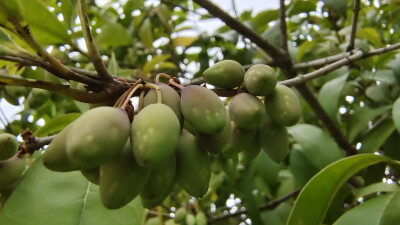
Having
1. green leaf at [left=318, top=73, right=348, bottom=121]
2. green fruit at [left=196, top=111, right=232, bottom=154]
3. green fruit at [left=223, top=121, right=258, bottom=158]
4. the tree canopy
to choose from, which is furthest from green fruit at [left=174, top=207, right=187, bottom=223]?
green fruit at [left=196, top=111, right=232, bottom=154]

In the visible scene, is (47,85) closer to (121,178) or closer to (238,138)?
(121,178)

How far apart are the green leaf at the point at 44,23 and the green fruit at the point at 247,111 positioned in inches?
13.5

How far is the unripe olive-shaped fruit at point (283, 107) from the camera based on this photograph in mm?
660

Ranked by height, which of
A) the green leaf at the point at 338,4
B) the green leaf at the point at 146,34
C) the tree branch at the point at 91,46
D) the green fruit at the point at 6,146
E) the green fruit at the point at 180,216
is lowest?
the green fruit at the point at 180,216

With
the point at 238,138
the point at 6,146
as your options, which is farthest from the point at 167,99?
the point at 6,146

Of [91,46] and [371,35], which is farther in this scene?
[371,35]

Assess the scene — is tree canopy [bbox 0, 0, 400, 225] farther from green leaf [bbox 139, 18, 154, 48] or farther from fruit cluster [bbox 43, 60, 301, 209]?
green leaf [bbox 139, 18, 154, 48]

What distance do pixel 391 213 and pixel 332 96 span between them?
2.02 ft

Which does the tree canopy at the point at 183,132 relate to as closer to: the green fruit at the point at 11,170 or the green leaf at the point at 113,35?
the green fruit at the point at 11,170

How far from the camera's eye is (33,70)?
1.03 metres

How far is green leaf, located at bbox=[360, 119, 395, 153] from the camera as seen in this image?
1139 mm

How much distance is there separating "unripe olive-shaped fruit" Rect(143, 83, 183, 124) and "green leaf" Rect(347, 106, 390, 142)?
2.60ft

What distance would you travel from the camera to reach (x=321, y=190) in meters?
0.75

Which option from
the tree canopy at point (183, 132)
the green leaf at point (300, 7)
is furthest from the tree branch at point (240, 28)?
the green leaf at point (300, 7)
